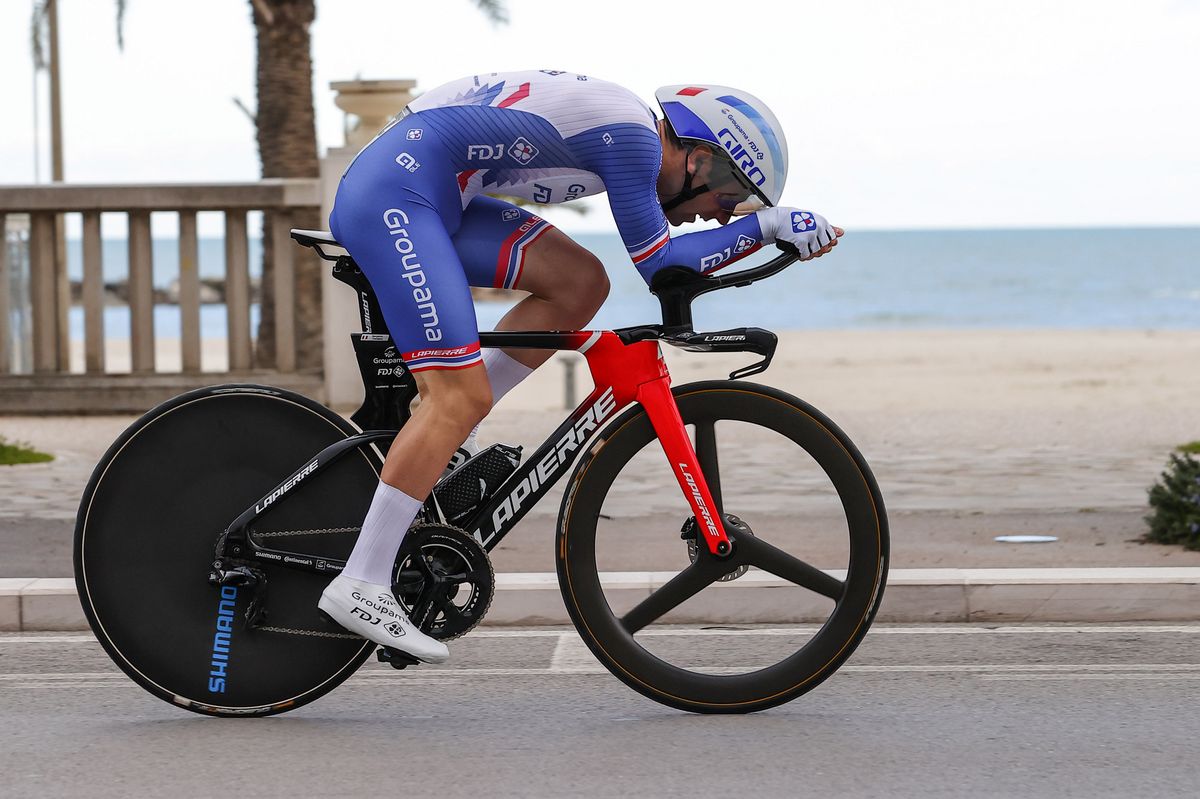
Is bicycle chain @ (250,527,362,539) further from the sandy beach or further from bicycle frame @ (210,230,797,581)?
the sandy beach

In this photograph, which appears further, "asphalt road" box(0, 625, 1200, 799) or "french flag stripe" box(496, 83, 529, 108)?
"french flag stripe" box(496, 83, 529, 108)

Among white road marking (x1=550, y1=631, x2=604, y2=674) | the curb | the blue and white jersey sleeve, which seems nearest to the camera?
the blue and white jersey sleeve

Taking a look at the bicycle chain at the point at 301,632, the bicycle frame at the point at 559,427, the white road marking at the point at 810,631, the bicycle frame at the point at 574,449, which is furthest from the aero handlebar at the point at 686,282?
the white road marking at the point at 810,631

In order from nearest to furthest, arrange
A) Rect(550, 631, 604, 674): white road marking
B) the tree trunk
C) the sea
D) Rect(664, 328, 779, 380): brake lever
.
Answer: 1. Rect(664, 328, 779, 380): brake lever
2. Rect(550, 631, 604, 674): white road marking
3. the tree trunk
4. the sea

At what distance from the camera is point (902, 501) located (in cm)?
855

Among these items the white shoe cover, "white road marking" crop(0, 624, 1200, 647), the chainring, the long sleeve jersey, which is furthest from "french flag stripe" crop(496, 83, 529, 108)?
"white road marking" crop(0, 624, 1200, 647)

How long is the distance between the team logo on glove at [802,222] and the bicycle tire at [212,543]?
49.1 inches

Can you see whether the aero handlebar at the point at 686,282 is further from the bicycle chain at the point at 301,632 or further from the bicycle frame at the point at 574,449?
the bicycle chain at the point at 301,632

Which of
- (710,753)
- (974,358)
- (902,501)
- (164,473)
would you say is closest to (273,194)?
(902,501)

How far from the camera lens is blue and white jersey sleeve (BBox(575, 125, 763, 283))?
3.94m

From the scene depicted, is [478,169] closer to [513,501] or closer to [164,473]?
[513,501]

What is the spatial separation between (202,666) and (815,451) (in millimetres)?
1689

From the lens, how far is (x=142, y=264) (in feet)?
42.9

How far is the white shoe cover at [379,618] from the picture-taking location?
407 cm
